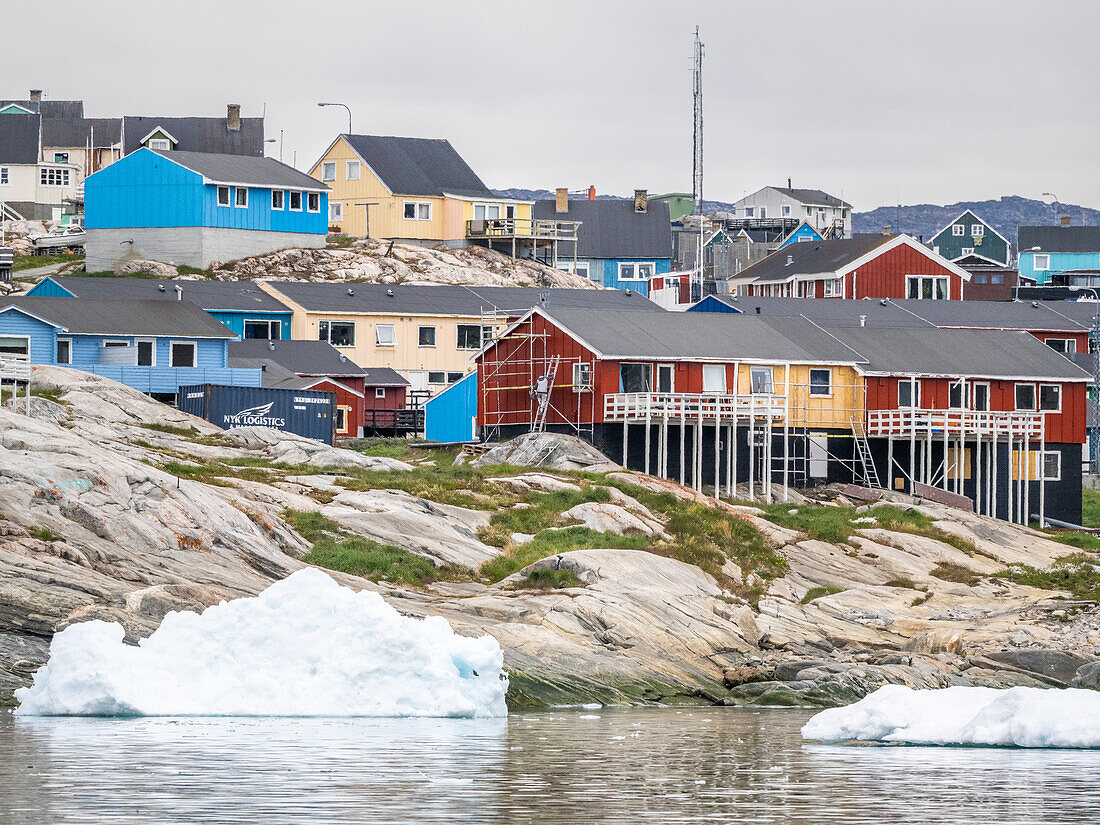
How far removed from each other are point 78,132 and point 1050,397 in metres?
78.0

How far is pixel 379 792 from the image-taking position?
20188 millimetres

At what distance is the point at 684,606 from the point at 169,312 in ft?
122

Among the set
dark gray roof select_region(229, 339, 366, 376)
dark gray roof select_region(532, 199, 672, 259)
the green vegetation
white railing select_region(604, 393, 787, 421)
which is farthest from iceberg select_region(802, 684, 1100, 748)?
dark gray roof select_region(532, 199, 672, 259)

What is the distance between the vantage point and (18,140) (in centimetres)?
11731

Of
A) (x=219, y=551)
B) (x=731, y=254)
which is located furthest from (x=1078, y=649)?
(x=731, y=254)

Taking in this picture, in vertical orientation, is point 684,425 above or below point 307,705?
above

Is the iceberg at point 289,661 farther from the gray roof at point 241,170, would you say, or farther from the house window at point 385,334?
the gray roof at point 241,170

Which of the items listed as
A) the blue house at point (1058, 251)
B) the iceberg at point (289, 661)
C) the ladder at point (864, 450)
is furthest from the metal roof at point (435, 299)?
the blue house at point (1058, 251)

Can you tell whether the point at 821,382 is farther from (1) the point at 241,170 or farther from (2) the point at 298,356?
(1) the point at 241,170

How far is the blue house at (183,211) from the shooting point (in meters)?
89.7

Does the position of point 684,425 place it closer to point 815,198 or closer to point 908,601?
point 908,601

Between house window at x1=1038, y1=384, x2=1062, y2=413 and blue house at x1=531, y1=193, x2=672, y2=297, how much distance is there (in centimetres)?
5449

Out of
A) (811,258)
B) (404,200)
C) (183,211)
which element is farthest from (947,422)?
(404,200)

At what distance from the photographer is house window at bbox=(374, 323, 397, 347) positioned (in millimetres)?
83812
